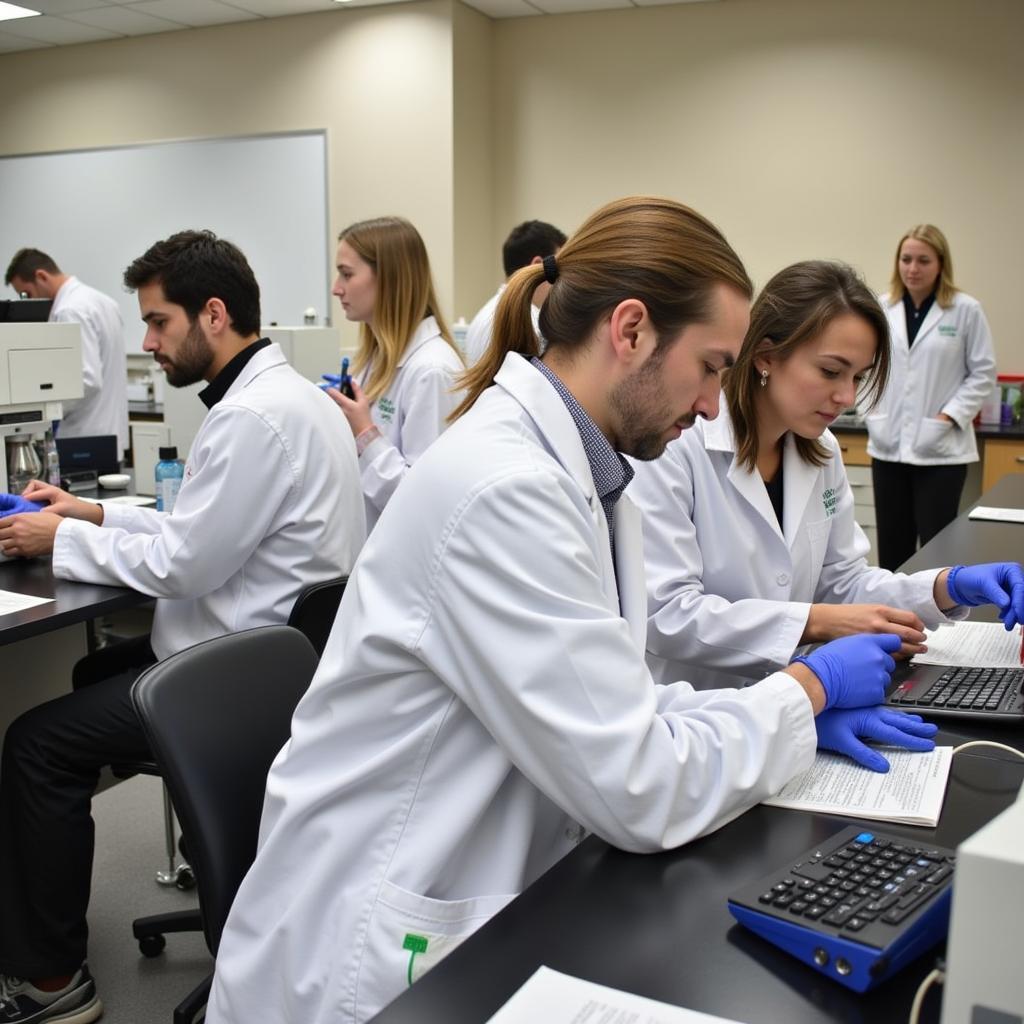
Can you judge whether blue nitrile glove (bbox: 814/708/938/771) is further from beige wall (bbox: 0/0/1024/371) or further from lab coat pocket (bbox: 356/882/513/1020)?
beige wall (bbox: 0/0/1024/371)

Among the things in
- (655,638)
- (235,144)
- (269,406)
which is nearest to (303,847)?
(655,638)

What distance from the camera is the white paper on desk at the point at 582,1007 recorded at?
74 cm

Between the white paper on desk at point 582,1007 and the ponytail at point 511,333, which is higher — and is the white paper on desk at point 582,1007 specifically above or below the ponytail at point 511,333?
below

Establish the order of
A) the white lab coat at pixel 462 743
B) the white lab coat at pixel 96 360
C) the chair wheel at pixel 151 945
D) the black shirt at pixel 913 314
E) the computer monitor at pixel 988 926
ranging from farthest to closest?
the white lab coat at pixel 96 360 → the black shirt at pixel 913 314 → the chair wheel at pixel 151 945 → the white lab coat at pixel 462 743 → the computer monitor at pixel 988 926

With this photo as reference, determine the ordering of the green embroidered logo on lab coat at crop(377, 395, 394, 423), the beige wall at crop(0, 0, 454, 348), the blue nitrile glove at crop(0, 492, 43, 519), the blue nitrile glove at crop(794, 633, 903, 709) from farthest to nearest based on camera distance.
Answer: the beige wall at crop(0, 0, 454, 348) < the green embroidered logo on lab coat at crop(377, 395, 394, 423) < the blue nitrile glove at crop(0, 492, 43, 519) < the blue nitrile glove at crop(794, 633, 903, 709)

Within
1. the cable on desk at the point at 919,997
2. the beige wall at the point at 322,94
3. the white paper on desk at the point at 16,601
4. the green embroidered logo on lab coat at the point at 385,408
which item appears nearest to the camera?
the cable on desk at the point at 919,997

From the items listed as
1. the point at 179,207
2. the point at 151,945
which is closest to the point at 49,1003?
the point at 151,945

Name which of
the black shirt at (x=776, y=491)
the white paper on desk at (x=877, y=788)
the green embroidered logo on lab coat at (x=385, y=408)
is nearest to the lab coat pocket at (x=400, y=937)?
the white paper on desk at (x=877, y=788)

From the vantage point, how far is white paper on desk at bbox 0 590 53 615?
1872 mm

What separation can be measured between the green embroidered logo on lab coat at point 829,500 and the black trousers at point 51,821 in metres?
1.23

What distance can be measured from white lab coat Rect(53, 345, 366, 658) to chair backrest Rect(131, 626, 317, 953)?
0.52 meters

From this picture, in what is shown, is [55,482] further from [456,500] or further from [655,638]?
[456,500]

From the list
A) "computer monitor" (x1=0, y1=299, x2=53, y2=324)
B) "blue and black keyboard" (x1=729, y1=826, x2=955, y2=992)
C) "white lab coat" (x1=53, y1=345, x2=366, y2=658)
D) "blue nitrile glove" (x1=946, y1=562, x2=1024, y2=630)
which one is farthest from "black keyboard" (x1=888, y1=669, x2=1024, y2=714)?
"computer monitor" (x1=0, y1=299, x2=53, y2=324)

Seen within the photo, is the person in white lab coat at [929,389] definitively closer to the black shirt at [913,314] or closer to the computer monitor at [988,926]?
the black shirt at [913,314]
